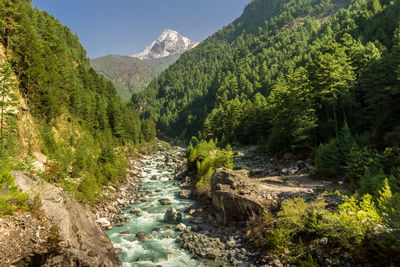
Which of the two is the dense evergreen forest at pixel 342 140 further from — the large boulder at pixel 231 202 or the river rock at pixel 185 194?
the river rock at pixel 185 194

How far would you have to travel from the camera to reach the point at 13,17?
29.8 metres

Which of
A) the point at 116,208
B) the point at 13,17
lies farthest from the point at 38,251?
the point at 13,17

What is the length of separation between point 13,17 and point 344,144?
1933 inches

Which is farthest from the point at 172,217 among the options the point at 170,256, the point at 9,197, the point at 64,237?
the point at 9,197

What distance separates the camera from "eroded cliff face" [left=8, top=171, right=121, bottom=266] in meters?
8.99

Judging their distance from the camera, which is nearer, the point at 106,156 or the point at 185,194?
the point at 185,194

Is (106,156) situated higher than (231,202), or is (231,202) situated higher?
(106,156)

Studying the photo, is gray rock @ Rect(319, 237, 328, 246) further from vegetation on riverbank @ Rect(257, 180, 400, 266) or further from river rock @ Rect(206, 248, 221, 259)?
river rock @ Rect(206, 248, 221, 259)

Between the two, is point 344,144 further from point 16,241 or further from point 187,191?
point 16,241

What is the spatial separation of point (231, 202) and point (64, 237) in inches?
581

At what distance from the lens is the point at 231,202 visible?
2055cm

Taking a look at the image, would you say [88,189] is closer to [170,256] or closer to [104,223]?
[104,223]

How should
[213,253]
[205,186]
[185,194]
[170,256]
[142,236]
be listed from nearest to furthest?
[213,253] → [170,256] → [142,236] → [205,186] → [185,194]

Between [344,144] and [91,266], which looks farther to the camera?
[344,144]
